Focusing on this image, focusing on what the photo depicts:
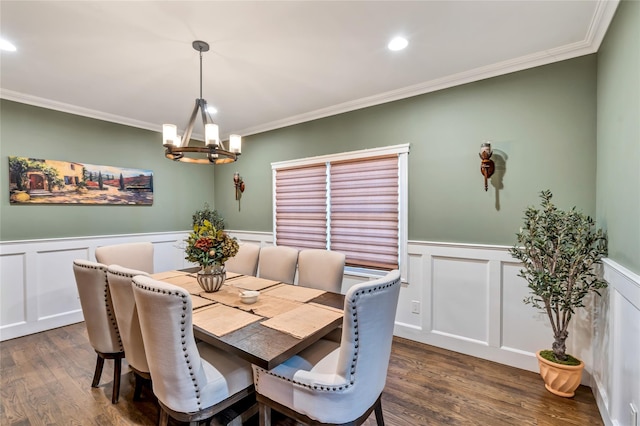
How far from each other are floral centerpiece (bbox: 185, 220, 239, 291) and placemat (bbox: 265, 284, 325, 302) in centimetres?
43

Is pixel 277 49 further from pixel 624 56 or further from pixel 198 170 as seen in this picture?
pixel 198 170

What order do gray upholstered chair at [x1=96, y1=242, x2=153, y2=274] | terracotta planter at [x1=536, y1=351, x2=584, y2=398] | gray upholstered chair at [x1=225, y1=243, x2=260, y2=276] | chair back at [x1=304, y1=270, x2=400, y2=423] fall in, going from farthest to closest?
gray upholstered chair at [x1=225, y1=243, x2=260, y2=276] → gray upholstered chair at [x1=96, y1=242, x2=153, y2=274] → terracotta planter at [x1=536, y1=351, x2=584, y2=398] → chair back at [x1=304, y1=270, x2=400, y2=423]

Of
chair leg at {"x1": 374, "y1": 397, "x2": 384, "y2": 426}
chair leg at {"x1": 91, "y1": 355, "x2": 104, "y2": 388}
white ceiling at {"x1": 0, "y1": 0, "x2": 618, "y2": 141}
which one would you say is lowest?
chair leg at {"x1": 91, "y1": 355, "x2": 104, "y2": 388}

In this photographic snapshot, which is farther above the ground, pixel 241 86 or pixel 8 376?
pixel 241 86

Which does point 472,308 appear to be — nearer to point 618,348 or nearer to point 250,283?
point 618,348

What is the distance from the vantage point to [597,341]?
2160 mm

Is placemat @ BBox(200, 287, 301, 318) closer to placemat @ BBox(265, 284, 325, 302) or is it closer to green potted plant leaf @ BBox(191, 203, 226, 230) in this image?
placemat @ BBox(265, 284, 325, 302)

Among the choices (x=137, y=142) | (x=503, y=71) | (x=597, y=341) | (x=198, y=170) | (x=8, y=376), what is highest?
(x=503, y=71)

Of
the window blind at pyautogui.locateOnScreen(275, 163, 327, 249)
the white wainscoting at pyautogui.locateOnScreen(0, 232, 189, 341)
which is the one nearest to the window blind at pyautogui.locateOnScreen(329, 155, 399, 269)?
the window blind at pyautogui.locateOnScreen(275, 163, 327, 249)

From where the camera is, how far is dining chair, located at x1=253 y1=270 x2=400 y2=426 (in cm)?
129

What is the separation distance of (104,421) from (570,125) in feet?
13.4

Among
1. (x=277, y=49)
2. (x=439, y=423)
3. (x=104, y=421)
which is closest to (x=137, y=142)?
(x=277, y=49)

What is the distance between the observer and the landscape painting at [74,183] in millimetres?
3285

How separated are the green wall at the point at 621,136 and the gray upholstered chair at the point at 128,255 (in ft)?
13.2
